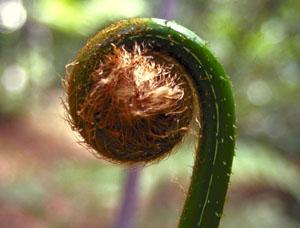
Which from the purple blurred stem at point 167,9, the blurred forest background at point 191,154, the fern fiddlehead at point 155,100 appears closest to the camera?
the fern fiddlehead at point 155,100

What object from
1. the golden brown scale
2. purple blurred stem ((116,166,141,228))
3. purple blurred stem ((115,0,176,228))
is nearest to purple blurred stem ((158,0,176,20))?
purple blurred stem ((115,0,176,228))

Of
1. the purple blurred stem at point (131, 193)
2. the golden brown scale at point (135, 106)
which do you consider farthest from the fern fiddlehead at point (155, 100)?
the purple blurred stem at point (131, 193)

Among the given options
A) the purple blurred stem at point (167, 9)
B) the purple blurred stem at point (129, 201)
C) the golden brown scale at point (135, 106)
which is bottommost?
the golden brown scale at point (135, 106)

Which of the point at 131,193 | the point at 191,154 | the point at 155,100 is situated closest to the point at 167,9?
the point at 191,154

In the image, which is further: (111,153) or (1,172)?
(1,172)

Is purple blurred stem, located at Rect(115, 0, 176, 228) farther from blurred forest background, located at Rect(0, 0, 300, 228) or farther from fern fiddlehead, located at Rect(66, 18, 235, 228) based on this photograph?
fern fiddlehead, located at Rect(66, 18, 235, 228)

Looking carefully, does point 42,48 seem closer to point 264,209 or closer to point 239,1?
point 239,1

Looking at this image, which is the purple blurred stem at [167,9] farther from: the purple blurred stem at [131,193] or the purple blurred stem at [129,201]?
the purple blurred stem at [129,201]

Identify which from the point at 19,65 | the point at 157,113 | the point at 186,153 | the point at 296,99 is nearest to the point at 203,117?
the point at 157,113
